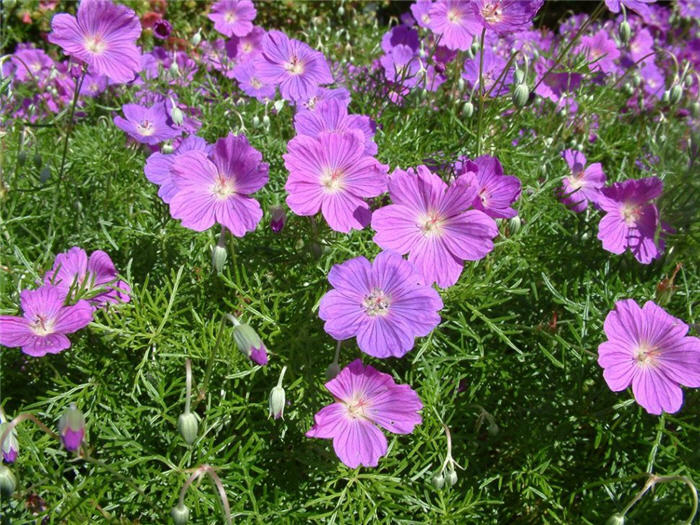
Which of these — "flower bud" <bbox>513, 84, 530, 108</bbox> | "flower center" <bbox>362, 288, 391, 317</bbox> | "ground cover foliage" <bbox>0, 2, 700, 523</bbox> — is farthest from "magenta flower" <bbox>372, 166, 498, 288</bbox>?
"flower bud" <bbox>513, 84, 530, 108</bbox>

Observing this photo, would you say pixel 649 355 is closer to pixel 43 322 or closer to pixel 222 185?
pixel 222 185

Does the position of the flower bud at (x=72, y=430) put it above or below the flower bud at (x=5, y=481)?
above

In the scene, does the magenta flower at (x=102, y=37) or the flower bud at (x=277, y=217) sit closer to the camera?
the flower bud at (x=277, y=217)

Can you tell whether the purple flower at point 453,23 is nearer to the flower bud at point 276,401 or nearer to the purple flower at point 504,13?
the purple flower at point 504,13

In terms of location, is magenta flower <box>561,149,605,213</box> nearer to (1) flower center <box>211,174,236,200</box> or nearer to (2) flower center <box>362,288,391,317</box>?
(2) flower center <box>362,288,391,317</box>

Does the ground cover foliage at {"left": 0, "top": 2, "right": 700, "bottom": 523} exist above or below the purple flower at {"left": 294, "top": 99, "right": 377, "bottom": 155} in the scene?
below

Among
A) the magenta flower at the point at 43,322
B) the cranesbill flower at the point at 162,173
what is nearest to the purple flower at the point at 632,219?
the cranesbill flower at the point at 162,173
